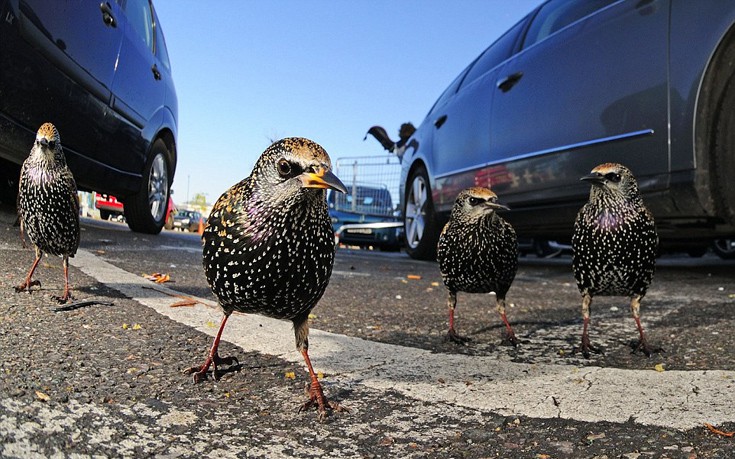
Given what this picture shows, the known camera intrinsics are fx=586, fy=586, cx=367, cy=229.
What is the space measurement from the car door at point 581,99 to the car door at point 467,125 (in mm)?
233

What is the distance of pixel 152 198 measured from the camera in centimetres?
785

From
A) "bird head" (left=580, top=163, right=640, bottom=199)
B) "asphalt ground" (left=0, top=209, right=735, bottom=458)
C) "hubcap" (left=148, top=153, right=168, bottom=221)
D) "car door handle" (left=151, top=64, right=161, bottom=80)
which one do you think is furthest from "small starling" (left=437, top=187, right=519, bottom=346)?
"hubcap" (left=148, top=153, right=168, bottom=221)

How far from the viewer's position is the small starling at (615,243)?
2957 millimetres

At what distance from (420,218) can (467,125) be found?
183 centimetres

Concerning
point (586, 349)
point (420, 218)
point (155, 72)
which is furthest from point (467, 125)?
point (586, 349)

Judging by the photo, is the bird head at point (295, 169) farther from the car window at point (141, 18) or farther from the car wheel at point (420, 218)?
the car wheel at point (420, 218)

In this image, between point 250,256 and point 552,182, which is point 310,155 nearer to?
point 250,256

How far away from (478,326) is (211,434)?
2.14 m

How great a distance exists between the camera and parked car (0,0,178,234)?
436 cm

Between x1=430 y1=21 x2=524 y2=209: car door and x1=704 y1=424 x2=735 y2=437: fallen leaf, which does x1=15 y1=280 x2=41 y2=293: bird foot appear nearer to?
x1=704 y1=424 x2=735 y2=437: fallen leaf

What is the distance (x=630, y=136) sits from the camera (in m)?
4.34

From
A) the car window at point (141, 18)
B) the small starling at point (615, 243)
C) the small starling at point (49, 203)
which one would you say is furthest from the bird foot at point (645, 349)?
the car window at point (141, 18)

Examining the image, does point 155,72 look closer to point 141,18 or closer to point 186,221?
point 141,18

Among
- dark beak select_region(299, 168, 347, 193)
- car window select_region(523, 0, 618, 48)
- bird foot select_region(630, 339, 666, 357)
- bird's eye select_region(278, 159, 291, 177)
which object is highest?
car window select_region(523, 0, 618, 48)
